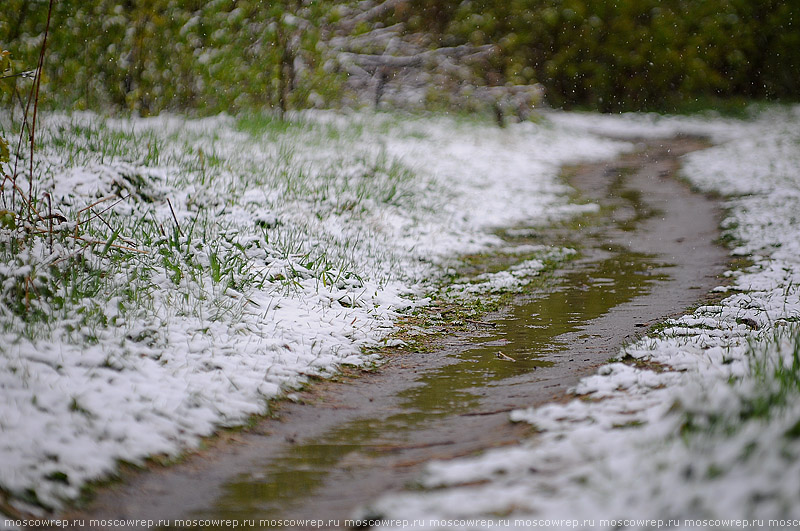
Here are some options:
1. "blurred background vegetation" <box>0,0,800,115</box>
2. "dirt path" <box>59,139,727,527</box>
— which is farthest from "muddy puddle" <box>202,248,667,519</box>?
"blurred background vegetation" <box>0,0,800,115</box>

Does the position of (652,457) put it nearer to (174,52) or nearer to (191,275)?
(191,275)

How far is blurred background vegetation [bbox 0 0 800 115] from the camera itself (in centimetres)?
1088

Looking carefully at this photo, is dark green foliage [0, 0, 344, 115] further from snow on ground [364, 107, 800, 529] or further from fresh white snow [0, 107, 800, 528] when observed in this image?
snow on ground [364, 107, 800, 529]

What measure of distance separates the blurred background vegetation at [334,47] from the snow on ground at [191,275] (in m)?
1.51

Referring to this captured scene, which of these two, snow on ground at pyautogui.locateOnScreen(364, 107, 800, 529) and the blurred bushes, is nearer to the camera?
snow on ground at pyautogui.locateOnScreen(364, 107, 800, 529)

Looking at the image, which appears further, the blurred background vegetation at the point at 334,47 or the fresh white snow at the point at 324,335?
the blurred background vegetation at the point at 334,47

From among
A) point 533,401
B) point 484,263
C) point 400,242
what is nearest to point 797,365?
point 533,401

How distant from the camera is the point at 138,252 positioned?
5316 millimetres

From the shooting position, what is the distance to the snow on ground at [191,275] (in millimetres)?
3379

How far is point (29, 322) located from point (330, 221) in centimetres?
407

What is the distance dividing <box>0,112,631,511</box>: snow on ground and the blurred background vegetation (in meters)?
1.51

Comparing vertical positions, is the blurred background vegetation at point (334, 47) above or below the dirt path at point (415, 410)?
above

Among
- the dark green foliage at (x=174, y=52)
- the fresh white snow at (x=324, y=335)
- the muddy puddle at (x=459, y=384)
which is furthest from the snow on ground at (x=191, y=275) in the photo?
the dark green foliage at (x=174, y=52)

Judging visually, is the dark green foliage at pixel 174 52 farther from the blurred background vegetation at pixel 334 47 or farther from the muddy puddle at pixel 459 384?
the muddy puddle at pixel 459 384
